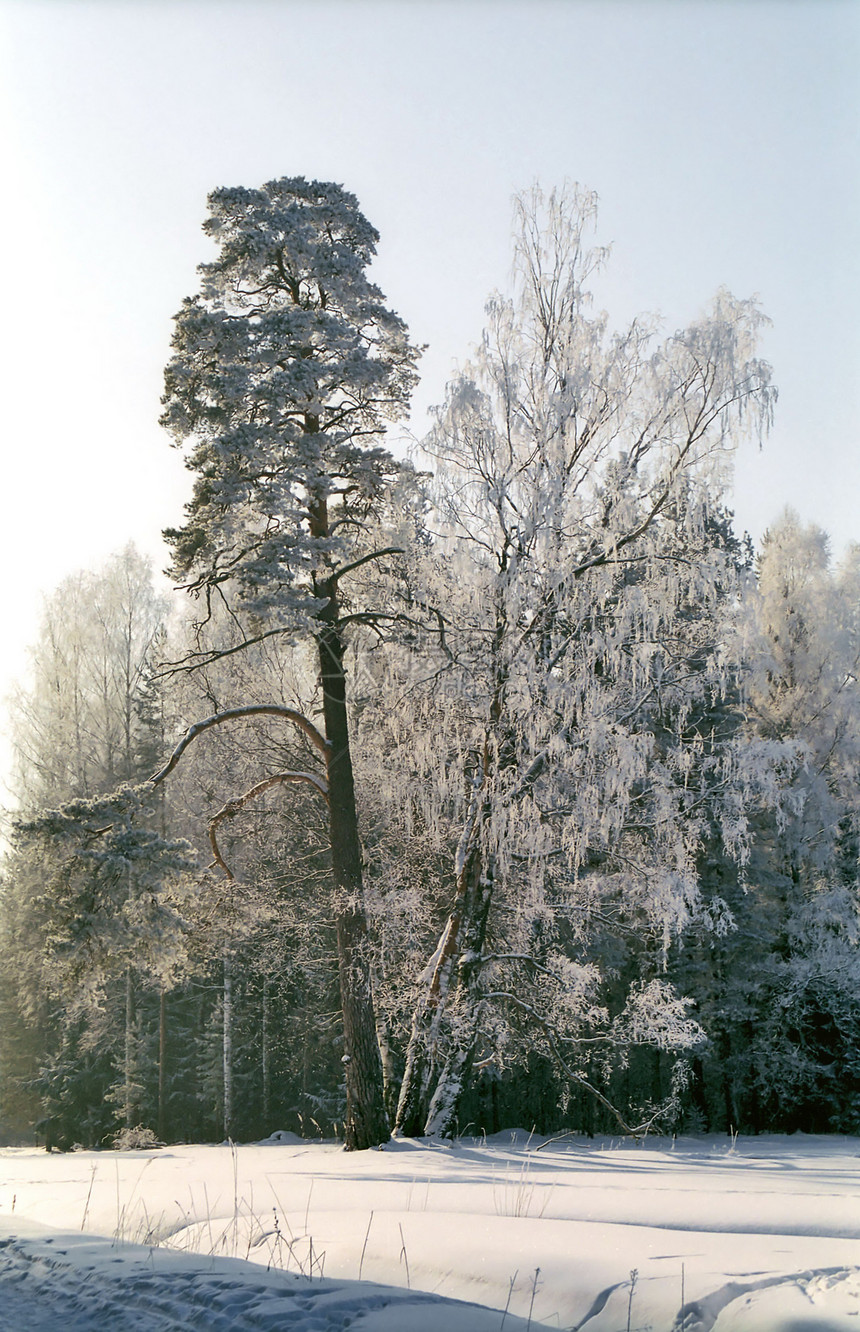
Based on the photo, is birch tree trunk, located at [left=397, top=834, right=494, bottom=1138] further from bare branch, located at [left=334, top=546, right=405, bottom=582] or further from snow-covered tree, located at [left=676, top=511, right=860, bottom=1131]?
snow-covered tree, located at [left=676, top=511, right=860, bottom=1131]

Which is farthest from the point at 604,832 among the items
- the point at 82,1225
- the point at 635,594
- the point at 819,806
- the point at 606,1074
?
the point at 819,806

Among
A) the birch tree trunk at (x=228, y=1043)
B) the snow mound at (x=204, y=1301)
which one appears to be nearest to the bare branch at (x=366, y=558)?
the snow mound at (x=204, y=1301)

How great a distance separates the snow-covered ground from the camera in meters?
3.42

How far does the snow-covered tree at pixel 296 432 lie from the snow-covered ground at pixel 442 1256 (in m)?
5.16

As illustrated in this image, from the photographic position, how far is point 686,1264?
3.73 metres

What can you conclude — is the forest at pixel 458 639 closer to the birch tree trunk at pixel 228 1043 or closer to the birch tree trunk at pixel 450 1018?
the birch tree trunk at pixel 450 1018

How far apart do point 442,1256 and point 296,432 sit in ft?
32.4

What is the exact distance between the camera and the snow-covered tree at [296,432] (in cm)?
1172

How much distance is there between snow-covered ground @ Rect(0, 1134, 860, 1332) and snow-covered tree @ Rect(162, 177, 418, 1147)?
5.16 metres

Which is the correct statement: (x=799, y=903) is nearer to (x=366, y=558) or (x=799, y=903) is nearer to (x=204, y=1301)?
(x=366, y=558)

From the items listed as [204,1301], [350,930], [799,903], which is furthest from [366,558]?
[799,903]

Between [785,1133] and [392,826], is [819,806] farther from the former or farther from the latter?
[392,826]

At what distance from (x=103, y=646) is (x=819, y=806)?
19037 millimetres

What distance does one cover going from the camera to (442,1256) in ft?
13.9
